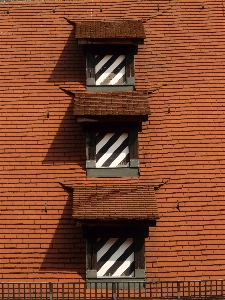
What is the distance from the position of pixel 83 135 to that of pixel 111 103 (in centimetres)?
124

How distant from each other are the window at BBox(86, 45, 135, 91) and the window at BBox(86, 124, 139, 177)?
1538 mm

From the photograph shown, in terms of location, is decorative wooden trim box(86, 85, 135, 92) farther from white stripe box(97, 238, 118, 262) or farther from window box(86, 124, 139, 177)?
white stripe box(97, 238, 118, 262)

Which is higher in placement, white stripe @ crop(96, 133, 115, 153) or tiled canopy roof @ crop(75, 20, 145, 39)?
tiled canopy roof @ crop(75, 20, 145, 39)

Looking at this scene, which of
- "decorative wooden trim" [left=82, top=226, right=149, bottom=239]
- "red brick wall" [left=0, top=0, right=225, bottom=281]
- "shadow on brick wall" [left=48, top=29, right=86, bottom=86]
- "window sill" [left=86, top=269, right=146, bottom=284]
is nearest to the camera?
"window sill" [left=86, top=269, right=146, bottom=284]

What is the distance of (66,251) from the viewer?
1723 centimetres

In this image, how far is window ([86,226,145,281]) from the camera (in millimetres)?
16906

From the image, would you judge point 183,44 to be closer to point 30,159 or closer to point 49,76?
point 49,76

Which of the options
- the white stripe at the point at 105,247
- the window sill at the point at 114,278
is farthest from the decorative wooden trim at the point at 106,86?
the window sill at the point at 114,278

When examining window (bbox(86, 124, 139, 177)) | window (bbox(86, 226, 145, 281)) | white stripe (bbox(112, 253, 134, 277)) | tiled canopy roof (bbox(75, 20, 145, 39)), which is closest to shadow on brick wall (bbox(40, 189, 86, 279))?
window (bbox(86, 226, 145, 281))

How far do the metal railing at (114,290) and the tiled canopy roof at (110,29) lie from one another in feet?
23.2

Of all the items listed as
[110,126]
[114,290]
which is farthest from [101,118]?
[114,290]

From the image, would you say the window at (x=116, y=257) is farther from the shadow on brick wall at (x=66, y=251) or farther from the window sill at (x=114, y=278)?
the shadow on brick wall at (x=66, y=251)

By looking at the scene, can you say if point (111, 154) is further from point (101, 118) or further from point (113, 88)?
point (113, 88)

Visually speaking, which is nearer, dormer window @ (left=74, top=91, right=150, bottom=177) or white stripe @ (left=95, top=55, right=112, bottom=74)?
dormer window @ (left=74, top=91, right=150, bottom=177)
